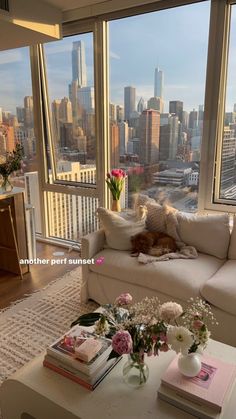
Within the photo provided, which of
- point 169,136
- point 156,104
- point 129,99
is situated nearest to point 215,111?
point 169,136

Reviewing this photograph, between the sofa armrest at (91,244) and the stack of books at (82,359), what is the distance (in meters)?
1.16

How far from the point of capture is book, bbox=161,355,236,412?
3.76ft

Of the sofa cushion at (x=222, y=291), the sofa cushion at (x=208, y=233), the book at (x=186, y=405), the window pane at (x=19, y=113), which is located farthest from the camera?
the window pane at (x=19, y=113)

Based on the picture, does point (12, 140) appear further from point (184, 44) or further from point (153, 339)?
point (153, 339)

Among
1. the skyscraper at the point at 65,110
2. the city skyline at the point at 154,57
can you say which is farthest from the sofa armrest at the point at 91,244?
the skyscraper at the point at 65,110

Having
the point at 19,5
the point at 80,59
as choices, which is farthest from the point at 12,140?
the point at 19,5

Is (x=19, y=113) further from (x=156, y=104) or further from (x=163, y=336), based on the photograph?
(x=163, y=336)

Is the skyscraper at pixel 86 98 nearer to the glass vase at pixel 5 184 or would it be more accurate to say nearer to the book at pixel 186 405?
the glass vase at pixel 5 184

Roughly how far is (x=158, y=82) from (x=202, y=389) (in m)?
2.75

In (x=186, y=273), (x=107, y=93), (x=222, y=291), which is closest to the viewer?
(x=222, y=291)

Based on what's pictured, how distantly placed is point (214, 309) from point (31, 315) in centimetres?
146

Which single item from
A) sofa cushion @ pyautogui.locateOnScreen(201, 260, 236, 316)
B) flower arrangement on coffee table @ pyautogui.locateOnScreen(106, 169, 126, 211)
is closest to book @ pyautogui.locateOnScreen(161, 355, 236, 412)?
sofa cushion @ pyautogui.locateOnScreen(201, 260, 236, 316)

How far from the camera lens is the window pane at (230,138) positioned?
2.66 metres

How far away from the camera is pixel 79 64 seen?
3496 millimetres
